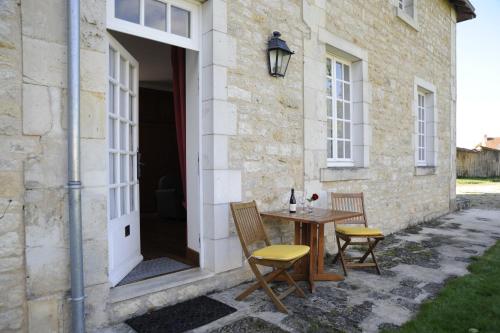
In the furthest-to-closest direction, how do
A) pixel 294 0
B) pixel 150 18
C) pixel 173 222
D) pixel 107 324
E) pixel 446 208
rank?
pixel 446 208, pixel 173 222, pixel 294 0, pixel 150 18, pixel 107 324

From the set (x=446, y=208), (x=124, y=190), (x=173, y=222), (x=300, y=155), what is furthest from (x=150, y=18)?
(x=446, y=208)

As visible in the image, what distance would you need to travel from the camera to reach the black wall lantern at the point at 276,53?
145 inches

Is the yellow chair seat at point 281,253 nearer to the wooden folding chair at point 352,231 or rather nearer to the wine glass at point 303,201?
the wine glass at point 303,201

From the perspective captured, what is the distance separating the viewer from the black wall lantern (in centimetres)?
370

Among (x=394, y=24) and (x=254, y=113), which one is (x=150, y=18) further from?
(x=394, y=24)

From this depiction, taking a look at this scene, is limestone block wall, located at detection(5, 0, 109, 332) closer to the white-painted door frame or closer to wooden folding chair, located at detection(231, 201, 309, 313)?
the white-painted door frame

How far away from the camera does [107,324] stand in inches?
98.7

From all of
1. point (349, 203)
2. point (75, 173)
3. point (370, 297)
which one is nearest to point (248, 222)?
point (370, 297)

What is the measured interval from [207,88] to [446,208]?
7.29m

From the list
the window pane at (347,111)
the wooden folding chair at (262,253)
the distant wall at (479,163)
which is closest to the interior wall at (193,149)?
the wooden folding chair at (262,253)

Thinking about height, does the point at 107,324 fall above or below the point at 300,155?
below

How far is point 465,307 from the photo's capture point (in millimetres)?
2852

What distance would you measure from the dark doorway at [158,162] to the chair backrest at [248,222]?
2.95 meters

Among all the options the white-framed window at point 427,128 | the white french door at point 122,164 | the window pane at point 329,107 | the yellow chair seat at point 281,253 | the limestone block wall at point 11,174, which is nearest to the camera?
the limestone block wall at point 11,174
